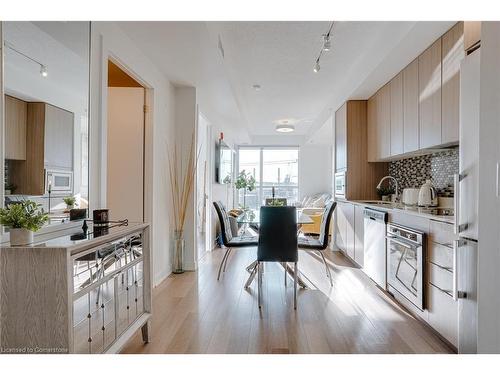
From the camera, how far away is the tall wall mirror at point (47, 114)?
1.58 meters

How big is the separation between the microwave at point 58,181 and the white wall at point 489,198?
7.38 ft

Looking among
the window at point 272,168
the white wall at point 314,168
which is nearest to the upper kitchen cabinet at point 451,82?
the white wall at point 314,168

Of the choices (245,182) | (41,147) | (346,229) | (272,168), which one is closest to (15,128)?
(41,147)

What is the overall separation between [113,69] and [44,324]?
2.68m

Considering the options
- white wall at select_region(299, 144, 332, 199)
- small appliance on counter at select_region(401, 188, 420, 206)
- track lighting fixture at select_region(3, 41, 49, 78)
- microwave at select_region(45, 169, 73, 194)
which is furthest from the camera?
white wall at select_region(299, 144, 332, 199)

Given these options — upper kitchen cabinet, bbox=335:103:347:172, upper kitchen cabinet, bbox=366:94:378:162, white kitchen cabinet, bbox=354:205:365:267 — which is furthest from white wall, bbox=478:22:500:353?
upper kitchen cabinet, bbox=335:103:347:172

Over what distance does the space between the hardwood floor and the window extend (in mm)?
6160

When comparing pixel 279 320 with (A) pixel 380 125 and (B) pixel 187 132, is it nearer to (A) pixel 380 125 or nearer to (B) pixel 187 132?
(B) pixel 187 132

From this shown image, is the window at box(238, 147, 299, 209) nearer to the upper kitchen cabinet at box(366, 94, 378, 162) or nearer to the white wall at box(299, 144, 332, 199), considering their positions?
the white wall at box(299, 144, 332, 199)

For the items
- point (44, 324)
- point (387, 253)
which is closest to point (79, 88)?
point (44, 324)

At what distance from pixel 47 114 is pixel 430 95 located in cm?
312

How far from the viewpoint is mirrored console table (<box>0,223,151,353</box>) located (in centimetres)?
137

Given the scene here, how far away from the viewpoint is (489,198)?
4.80 feet
